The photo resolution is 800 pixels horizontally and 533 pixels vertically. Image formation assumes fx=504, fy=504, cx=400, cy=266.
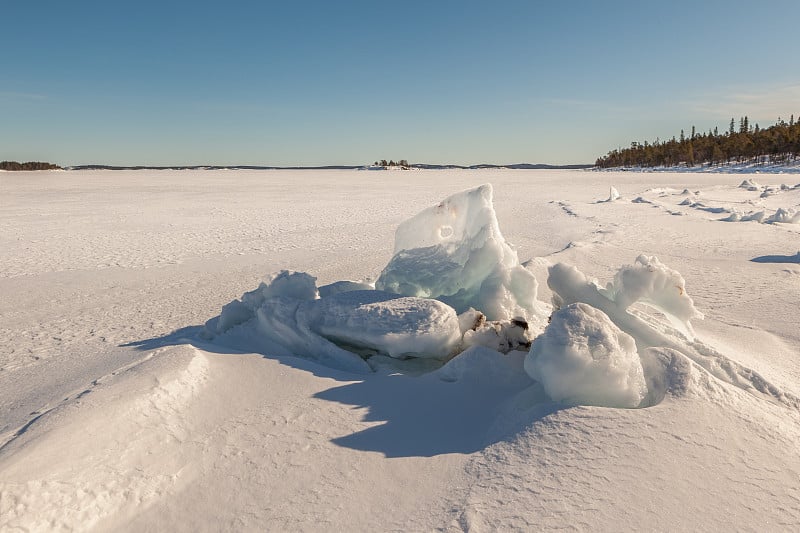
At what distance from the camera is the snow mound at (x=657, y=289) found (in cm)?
291

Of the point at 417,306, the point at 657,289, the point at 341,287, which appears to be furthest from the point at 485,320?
the point at 341,287

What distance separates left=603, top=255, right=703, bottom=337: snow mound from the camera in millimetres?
2914

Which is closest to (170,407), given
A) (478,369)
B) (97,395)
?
(97,395)

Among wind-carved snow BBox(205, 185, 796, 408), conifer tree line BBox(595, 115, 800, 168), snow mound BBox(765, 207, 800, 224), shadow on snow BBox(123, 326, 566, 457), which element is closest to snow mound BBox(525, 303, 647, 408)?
wind-carved snow BBox(205, 185, 796, 408)

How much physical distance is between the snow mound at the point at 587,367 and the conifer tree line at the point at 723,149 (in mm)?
62730

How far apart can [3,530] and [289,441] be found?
988 millimetres

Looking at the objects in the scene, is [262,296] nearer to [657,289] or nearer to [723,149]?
[657,289]

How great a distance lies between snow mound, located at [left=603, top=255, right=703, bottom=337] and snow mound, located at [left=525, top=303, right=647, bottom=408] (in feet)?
2.32

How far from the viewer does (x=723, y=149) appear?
64938 millimetres

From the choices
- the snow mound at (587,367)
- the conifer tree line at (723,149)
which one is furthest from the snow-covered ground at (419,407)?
the conifer tree line at (723,149)

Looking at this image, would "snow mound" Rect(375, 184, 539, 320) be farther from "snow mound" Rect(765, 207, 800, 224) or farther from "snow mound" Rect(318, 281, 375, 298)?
"snow mound" Rect(765, 207, 800, 224)

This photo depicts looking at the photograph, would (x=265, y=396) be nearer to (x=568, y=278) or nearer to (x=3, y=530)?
(x=3, y=530)

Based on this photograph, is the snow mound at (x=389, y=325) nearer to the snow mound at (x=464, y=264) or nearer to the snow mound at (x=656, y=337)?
the snow mound at (x=464, y=264)

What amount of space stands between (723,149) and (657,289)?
75.4 m
